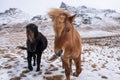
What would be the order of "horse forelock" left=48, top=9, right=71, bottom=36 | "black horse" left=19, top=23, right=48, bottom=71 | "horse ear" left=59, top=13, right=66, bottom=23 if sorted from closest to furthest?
"horse forelock" left=48, top=9, right=71, bottom=36
"horse ear" left=59, top=13, right=66, bottom=23
"black horse" left=19, top=23, right=48, bottom=71

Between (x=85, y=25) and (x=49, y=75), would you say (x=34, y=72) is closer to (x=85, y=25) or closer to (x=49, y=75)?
(x=49, y=75)

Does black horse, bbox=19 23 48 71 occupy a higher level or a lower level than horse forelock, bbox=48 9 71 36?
lower

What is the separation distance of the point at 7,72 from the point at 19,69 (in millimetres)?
695

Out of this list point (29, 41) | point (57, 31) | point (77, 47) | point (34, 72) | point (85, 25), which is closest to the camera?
point (57, 31)

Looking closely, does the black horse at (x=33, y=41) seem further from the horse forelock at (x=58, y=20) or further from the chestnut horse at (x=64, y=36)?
the horse forelock at (x=58, y=20)

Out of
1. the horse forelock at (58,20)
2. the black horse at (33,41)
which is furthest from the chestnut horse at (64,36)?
the black horse at (33,41)

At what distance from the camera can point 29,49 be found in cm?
1057

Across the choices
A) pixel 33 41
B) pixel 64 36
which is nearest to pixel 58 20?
pixel 64 36

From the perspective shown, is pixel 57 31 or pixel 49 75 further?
pixel 49 75

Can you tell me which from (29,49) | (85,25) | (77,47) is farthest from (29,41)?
(85,25)

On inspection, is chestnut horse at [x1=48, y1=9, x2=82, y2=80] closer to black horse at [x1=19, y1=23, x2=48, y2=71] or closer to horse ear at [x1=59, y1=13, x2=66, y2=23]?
horse ear at [x1=59, y1=13, x2=66, y2=23]

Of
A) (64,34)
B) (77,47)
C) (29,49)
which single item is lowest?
(29,49)

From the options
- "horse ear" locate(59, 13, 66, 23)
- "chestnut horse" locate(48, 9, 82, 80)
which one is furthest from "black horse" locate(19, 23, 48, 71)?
"horse ear" locate(59, 13, 66, 23)

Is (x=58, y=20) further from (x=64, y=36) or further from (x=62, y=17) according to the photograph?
(x=64, y=36)
